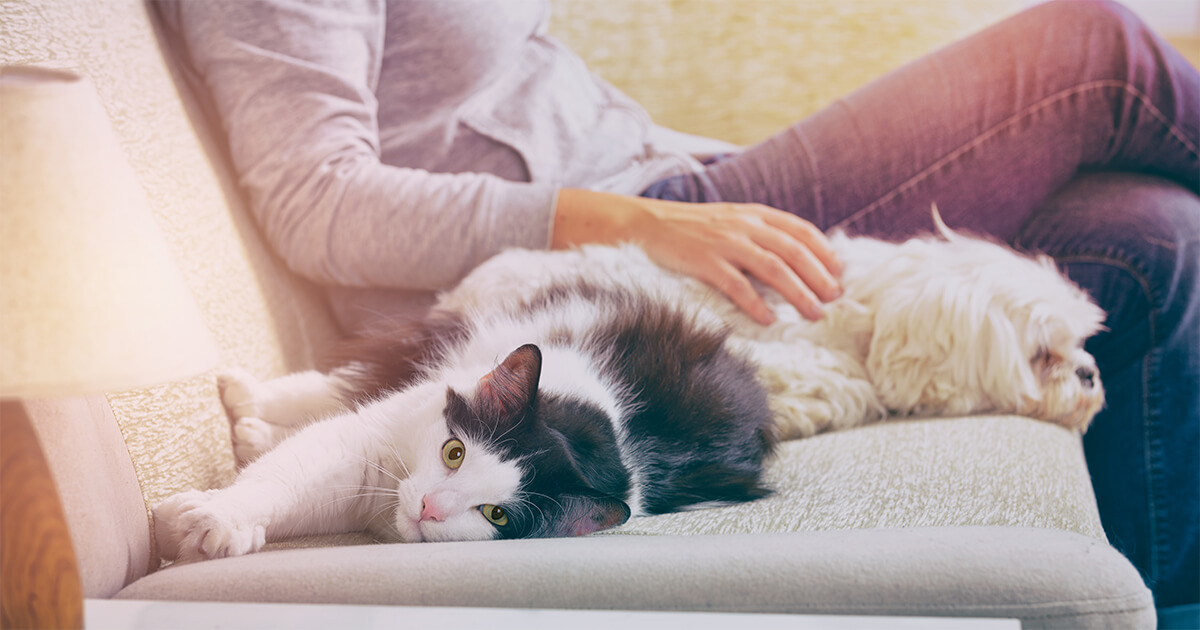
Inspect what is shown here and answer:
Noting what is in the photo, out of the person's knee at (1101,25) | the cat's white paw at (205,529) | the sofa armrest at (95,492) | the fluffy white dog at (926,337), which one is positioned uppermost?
the person's knee at (1101,25)

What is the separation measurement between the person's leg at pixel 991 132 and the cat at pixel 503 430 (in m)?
0.43

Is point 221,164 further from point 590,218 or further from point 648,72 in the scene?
point 648,72

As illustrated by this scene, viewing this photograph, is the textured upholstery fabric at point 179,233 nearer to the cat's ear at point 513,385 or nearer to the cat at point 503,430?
the cat at point 503,430

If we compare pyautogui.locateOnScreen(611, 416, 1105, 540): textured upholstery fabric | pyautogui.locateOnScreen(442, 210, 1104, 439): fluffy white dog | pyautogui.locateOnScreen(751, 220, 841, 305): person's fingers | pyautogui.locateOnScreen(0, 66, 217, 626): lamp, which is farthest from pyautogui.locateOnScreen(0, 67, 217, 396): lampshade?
pyautogui.locateOnScreen(751, 220, 841, 305): person's fingers

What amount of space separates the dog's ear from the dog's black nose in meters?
0.07

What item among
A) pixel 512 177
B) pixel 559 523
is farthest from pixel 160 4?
pixel 559 523

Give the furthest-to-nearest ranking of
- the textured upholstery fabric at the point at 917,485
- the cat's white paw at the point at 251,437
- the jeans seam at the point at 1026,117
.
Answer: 1. the jeans seam at the point at 1026,117
2. the cat's white paw at the point at 251,437
3. the textured upholstery fabric at the point at 917,485

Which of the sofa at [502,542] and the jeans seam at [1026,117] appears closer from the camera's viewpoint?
the sofa at [502,542]

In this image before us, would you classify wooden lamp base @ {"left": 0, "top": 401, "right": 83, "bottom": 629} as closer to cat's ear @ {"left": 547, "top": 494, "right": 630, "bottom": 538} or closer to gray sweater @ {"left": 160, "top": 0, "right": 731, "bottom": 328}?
cat's ear @ {"left": 547, "top": 494, "right": 630, "bottom": 538}

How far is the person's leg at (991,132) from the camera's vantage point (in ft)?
4.40

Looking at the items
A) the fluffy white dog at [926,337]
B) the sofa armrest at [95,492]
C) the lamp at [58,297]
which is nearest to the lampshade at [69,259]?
the lamp at [58,297]

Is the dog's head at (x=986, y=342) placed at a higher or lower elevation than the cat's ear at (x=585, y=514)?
lower

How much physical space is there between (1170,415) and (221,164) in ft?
5.15

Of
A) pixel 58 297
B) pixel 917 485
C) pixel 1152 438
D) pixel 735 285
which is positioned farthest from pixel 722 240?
pixel 58 297
